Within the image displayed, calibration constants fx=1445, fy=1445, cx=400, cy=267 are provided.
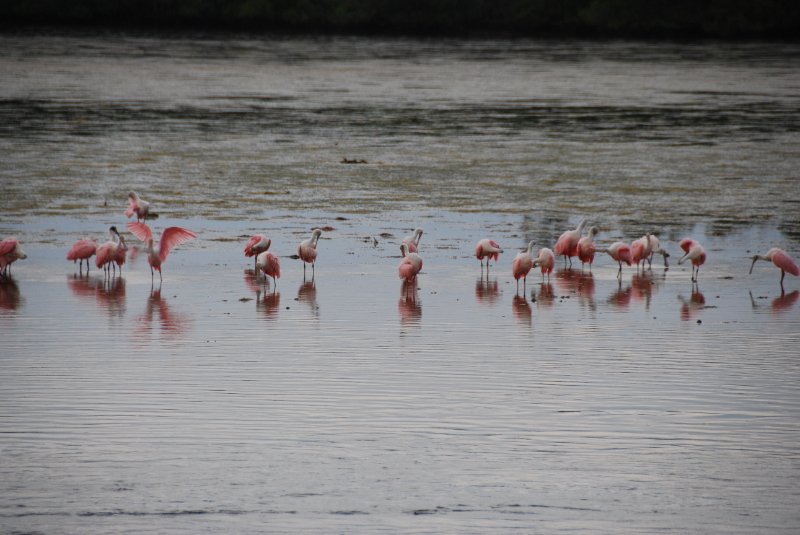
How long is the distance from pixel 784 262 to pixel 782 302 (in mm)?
861

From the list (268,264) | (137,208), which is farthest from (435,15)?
(268,264)

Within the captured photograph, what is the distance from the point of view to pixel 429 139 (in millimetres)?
25422

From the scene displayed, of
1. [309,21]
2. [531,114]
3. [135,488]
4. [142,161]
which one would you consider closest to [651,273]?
[135,488]

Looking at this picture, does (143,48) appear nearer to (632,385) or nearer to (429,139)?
(429,139)

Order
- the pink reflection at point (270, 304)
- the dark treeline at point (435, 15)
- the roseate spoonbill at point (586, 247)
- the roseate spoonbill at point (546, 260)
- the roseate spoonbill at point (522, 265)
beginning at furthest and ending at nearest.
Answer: the dark treeline at point (435, 15)
the roseate spoonbill at point (586, 247)
the roseate spoonbill at point (546, 260)
the roseate spoonbill at point (522, 265)
the pink reflection at point (270, 304)

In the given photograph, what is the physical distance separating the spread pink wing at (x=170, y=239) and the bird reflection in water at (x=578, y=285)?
134 inches

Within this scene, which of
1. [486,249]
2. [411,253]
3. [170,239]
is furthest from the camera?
[170,239]

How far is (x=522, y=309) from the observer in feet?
37.5

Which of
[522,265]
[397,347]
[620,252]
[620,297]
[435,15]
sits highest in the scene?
[435,15]

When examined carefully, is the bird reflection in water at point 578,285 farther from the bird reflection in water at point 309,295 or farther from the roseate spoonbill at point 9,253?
the roseate spoonbill at point 9,253

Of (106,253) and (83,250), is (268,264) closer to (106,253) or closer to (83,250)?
(106,253)

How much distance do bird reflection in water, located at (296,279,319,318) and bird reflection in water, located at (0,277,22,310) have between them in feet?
7.34

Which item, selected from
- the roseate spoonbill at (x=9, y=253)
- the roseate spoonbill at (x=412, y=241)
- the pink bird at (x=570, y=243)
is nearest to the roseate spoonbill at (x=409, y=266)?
the roseate spoonbill at (x=412, y=241)

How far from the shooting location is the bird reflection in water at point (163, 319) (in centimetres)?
1045
